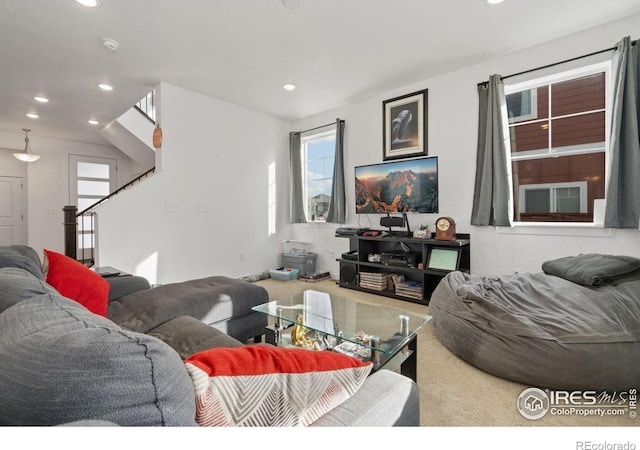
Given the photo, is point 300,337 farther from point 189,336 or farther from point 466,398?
point 466,398

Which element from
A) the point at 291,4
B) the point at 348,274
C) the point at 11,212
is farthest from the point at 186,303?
the point at 11,212

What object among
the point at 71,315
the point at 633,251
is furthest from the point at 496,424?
the point at 633,251

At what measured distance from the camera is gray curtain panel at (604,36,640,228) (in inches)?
102

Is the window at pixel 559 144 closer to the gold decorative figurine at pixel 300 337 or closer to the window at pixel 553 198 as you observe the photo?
the window at pixel 553 198

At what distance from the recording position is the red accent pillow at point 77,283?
1.70 meters

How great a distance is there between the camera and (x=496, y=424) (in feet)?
4.96

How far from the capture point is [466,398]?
1.72 meters

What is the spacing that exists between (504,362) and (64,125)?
715cm

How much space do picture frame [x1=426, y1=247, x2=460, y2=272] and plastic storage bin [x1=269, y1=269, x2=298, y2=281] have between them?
2.14 meters

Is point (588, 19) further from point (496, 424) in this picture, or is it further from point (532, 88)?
point (496, 424)

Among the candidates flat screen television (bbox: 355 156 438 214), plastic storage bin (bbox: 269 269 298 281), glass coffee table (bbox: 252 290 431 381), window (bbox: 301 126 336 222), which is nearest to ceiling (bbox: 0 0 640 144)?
window (bbox: 301 126 336 222)

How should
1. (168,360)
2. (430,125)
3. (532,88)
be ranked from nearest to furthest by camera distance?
(168,360), (532,88), (430,125)

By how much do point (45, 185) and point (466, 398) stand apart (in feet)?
25.7

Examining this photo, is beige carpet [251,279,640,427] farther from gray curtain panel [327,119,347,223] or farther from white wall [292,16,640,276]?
gray curtain panel [327,119,347,223]
